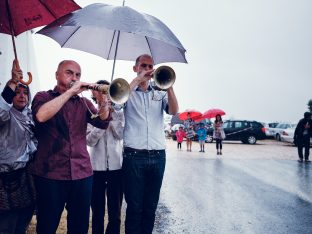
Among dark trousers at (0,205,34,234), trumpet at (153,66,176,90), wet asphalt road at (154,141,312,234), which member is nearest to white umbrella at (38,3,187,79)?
trumpet at (153,66,176,90)

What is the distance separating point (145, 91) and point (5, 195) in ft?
5.49

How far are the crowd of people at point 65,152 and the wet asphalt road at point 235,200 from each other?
5.76 ft

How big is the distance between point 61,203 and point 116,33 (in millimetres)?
2339

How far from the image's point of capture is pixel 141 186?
10.6 ft

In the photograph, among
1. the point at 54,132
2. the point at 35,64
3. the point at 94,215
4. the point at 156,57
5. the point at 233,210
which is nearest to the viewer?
the point at 54,132

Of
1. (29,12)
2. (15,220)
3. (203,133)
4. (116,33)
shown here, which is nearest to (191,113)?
(203,133)

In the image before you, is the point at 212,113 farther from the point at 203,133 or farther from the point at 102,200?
the point at 102,200

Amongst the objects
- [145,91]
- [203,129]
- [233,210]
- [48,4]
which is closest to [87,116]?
[145,91]


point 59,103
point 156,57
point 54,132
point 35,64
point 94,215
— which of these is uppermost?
point 35,64

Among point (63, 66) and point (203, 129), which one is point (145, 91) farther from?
point (203, 129)

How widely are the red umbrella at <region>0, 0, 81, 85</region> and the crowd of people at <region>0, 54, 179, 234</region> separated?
57 cm

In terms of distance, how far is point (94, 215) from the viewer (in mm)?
3783

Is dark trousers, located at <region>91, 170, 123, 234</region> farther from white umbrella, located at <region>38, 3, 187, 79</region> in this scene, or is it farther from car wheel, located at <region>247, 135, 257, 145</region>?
car wheel, located at <region>247, 135, 257, 145</region>

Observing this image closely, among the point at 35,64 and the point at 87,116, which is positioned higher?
the point at 35,64
